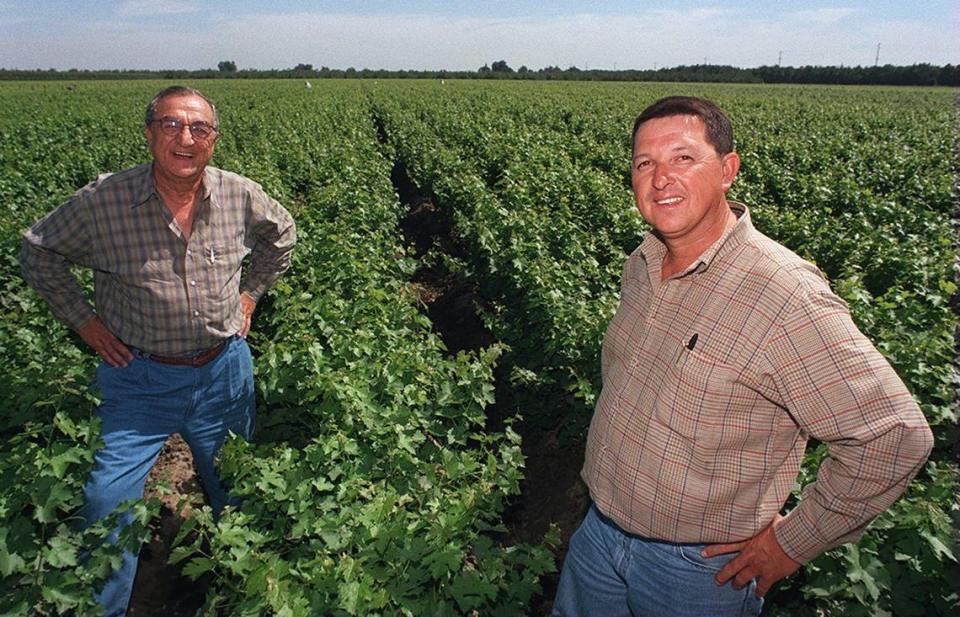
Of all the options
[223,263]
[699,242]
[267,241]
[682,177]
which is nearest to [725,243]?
[699,242]

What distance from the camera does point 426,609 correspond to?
2.28m

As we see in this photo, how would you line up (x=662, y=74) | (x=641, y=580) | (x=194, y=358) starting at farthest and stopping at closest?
(x=662, y=74), (x=194, y=358), (x=641, y=580)

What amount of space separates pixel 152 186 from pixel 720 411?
2.61 metres

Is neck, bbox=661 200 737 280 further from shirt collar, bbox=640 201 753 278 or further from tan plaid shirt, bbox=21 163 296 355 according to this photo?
tan plaid shirt, bbox=21 163 296 355

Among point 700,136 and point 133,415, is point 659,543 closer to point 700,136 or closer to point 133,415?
point 700,136

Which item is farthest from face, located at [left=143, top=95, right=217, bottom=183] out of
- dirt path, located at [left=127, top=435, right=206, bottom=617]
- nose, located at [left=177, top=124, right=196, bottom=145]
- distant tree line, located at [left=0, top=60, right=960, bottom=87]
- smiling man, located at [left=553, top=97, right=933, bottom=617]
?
distant tree line, located at [left=0, top=60, right=960, bottom=87]

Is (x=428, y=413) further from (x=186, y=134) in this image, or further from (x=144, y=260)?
(x=186, y=134)

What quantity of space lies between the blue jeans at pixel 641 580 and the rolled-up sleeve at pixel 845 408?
1.24ft

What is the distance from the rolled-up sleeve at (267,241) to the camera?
335 cm

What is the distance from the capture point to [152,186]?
2895mm

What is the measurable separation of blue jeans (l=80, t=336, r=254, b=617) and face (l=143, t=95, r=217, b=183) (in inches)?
34.6

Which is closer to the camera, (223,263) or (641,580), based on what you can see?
(641,580)

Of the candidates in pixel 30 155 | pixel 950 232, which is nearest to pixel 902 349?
pixel 950 232

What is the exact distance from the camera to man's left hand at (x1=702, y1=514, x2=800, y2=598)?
179 cm
